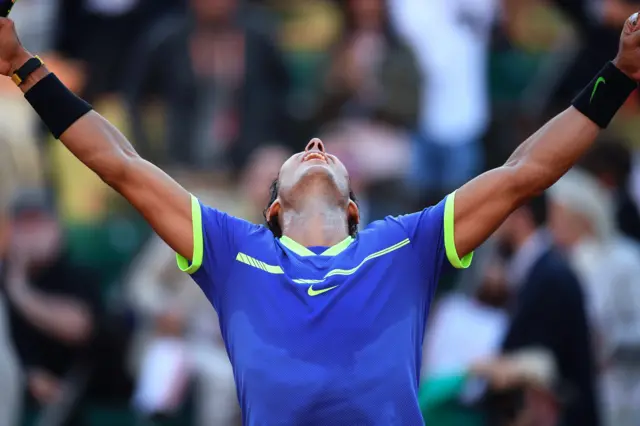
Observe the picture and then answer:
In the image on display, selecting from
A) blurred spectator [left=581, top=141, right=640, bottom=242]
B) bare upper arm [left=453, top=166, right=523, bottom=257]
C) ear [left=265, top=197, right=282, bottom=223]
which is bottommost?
bare upper arm [left=453, top=166, right=523, bottom=257]

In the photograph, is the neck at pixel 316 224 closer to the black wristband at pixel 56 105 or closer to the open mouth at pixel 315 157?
the open mouth at pixel 315 157

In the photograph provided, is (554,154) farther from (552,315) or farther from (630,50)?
(552,315)

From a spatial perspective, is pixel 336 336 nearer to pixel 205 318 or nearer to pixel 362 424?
pixel 362 424

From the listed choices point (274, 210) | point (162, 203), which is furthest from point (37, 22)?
point (162, 203)

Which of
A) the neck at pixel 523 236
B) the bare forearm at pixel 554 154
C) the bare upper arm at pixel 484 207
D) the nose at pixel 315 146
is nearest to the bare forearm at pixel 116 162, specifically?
the nose at pixel 315 146

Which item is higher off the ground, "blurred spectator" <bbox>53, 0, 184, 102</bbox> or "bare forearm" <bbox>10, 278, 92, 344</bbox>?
"blurred spectator" <bbox>53, 0, 184, 102</bbox>

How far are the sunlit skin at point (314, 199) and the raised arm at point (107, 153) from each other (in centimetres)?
51

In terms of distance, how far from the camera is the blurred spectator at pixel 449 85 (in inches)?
425

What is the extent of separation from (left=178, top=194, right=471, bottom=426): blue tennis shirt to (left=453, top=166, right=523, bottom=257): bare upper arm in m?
0.04

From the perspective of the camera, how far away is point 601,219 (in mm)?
9641

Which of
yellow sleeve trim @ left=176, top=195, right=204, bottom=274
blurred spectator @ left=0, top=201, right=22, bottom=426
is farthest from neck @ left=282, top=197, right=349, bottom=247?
blurred spectator @ left=0, top=201, right=22, bottom=426

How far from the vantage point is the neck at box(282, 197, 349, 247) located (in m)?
5.29

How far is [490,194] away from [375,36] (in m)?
6.36

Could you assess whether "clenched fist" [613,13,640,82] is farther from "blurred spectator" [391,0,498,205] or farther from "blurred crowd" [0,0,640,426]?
"blurred spectator" [391,0,498,205]
